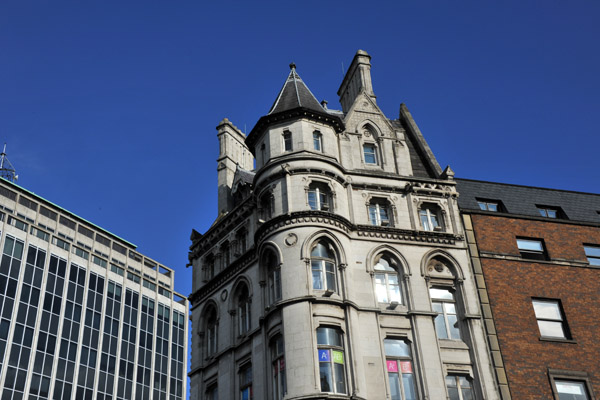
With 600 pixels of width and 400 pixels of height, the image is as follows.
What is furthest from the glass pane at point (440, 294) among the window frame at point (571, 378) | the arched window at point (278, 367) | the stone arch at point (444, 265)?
the arched window at point (278, 367)

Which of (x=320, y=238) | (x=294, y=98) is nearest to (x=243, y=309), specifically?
(x=320, y=238)

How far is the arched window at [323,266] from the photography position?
122ft

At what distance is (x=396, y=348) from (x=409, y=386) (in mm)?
1977

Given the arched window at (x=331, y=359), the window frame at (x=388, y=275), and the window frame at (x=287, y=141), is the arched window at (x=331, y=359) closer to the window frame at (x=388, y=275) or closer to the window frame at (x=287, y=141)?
the window frame at (x=388, y=275)

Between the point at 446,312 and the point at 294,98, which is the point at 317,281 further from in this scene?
the point at 294,98

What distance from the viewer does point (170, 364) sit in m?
120

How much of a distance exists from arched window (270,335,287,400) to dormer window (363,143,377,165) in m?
12.8

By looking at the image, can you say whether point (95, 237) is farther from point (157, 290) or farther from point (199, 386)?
point (199, 386)

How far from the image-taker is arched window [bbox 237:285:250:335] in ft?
133

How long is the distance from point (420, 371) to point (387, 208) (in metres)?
9.85

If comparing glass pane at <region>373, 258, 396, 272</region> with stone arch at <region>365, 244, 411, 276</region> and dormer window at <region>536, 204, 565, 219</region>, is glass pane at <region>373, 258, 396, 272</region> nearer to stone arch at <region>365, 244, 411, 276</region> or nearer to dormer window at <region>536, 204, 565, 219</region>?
stone arch at <region>365, 244, 411, 276</region>

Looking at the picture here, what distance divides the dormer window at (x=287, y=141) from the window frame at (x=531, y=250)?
13905mm

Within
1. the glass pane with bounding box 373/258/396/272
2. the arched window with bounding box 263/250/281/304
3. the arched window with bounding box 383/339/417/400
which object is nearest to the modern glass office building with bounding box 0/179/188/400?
the arched window with bounding box 263/250/281/304

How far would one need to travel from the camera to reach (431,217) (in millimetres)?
42562
